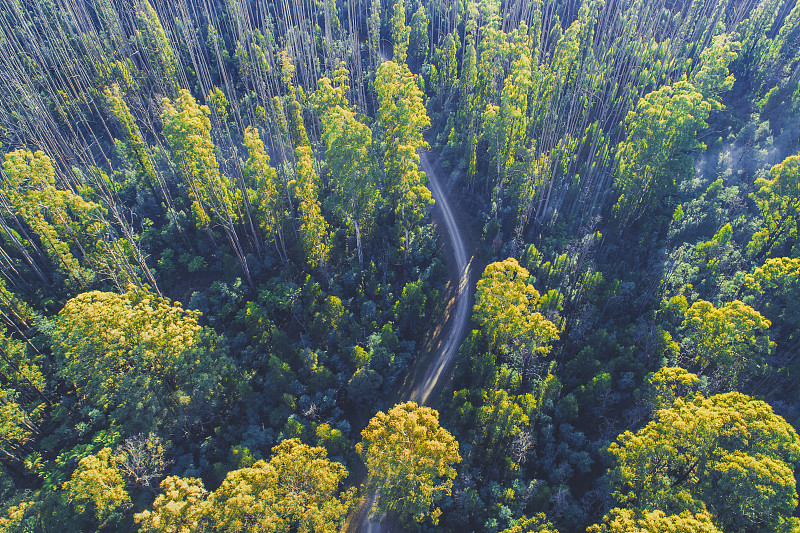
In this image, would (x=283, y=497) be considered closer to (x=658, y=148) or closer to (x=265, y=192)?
(x=265, y=192)

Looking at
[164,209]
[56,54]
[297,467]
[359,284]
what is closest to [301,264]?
[359,284]

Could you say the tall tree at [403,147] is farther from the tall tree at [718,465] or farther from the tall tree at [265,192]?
the tall tree at [718,465]

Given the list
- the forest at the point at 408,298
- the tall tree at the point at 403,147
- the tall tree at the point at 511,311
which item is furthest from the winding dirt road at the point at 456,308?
the tall tree at the point at 511,311

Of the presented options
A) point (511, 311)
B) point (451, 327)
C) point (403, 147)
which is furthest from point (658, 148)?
point (451, 327)

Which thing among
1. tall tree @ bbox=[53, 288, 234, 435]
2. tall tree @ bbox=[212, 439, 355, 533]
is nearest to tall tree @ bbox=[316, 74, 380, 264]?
tall tree @ bbox=[53, 288, 234, 435]

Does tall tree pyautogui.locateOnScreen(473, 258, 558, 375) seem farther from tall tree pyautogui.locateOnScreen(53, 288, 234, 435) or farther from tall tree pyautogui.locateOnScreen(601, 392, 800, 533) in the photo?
tall tree pyautogui.locateOnScreen(53, 288, 234, 435)

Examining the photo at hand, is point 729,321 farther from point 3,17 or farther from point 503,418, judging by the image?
point 3,17
